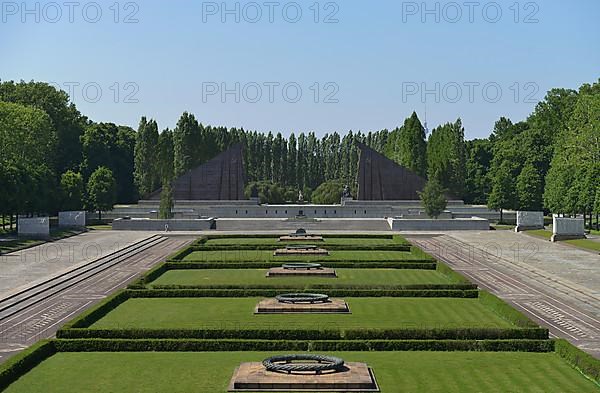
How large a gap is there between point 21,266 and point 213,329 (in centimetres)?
1976

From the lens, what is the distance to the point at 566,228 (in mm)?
50125

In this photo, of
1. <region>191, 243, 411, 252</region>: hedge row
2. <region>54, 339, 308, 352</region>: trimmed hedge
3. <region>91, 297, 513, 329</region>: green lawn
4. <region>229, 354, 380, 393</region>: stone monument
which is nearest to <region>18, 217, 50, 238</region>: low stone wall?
<region>191, 243, 411, 252</region>: hedge row

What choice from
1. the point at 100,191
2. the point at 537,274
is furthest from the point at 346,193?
the point at 537,274

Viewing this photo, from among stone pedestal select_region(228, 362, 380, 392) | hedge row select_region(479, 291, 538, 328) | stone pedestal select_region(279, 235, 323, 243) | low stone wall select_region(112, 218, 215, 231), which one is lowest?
stone pedestal select_region(228, 362, 380, 392)

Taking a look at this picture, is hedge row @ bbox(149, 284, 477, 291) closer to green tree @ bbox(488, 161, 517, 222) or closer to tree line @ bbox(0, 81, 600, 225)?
tree line @ bbox(0, 81, 600, 225)

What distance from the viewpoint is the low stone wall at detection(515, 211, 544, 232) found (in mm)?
59500

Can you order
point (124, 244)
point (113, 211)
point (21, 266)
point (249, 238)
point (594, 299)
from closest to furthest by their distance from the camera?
point (594, 299)
point (21, 266)
point (124, 244)
point (249, 238)
point (113, 211)

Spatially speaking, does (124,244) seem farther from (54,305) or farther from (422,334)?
(422,334)

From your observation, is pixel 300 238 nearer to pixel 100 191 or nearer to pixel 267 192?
pixel 100 191

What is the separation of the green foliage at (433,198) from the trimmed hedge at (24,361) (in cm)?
4468

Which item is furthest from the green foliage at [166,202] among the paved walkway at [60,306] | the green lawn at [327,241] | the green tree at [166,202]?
the paved walkway at [60,306]

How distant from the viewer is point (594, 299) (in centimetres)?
2733

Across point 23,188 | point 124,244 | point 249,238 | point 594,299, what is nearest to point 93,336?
point 594,299

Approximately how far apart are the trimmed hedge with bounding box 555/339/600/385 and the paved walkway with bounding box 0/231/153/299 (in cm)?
1793
